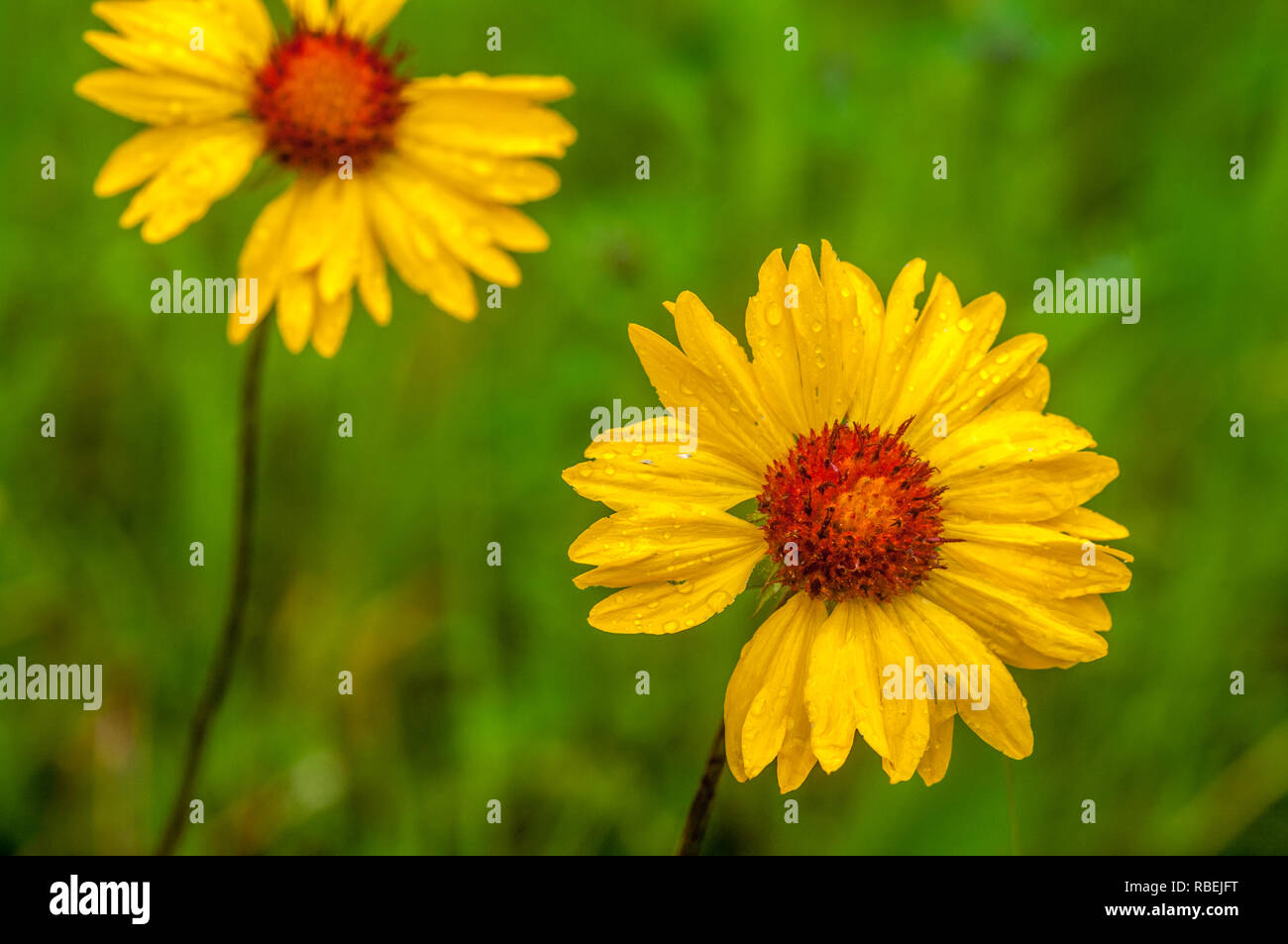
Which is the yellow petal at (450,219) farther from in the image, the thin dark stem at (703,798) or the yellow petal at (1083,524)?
the yellow petal at (1083,524)

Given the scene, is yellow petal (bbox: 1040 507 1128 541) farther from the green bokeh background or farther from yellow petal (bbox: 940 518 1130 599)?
the green bokeh background

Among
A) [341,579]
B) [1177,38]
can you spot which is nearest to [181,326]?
[341,579]

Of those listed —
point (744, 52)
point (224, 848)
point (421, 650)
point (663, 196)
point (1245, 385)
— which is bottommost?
point (224, 848)

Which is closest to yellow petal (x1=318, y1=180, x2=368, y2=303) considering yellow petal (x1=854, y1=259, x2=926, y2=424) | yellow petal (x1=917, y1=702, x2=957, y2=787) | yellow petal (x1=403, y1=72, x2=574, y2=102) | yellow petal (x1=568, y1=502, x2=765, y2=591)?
yellow petal (x1=403, y1=72, x2=574, y2=102)

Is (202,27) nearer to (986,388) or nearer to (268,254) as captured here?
(268,254)

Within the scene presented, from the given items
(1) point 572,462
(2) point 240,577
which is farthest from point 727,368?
(1) point 572,462
